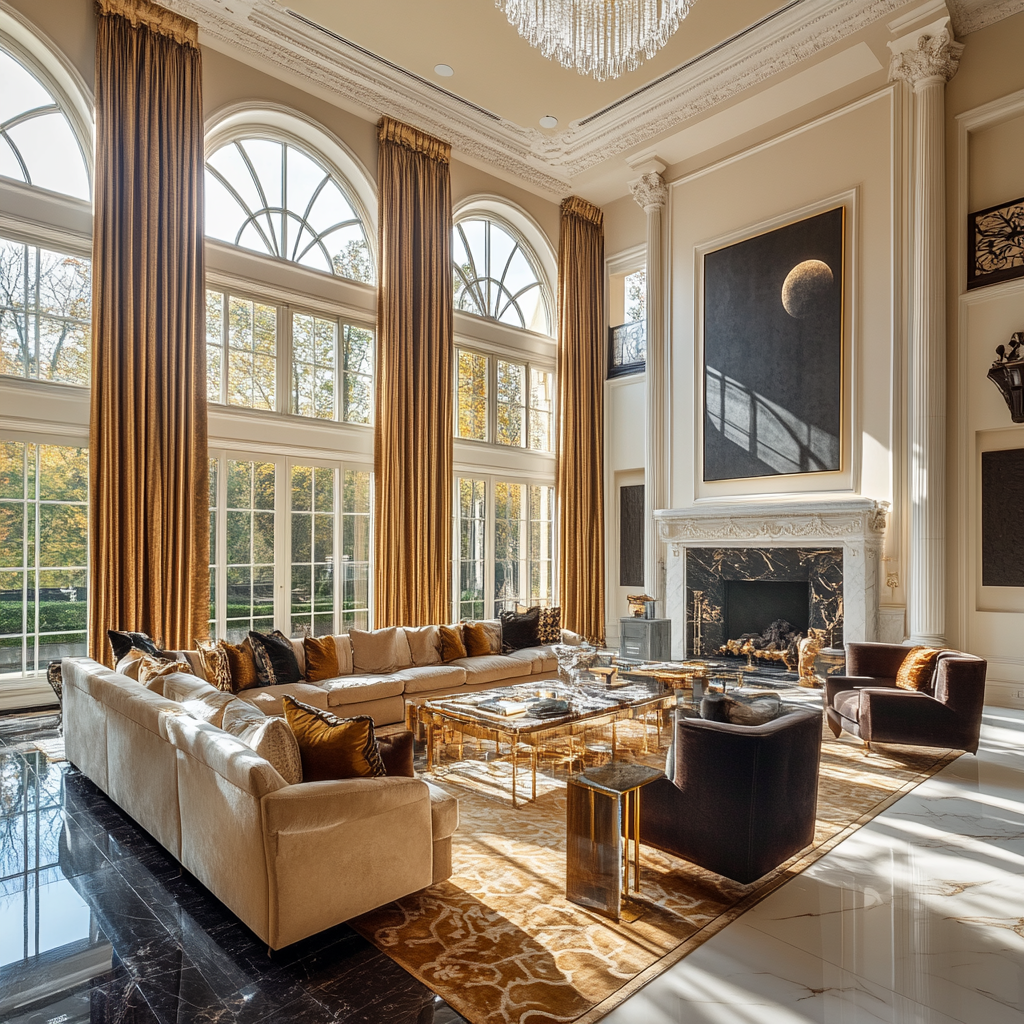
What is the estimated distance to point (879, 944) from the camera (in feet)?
8.83

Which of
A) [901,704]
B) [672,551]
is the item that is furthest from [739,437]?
[901,704]

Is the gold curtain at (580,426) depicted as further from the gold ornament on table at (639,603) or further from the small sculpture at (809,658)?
the small sculpture at (809,658)

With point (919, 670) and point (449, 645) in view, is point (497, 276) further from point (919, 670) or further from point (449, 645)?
point (919, 670)

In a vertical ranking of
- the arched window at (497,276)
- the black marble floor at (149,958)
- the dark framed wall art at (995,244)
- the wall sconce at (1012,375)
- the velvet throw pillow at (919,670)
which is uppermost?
the arched window at (497,276)

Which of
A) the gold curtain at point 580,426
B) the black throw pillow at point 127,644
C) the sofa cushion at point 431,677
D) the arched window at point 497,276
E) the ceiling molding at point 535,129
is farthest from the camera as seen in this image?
the gold curtain at point 580,426

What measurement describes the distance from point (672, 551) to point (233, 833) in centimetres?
742

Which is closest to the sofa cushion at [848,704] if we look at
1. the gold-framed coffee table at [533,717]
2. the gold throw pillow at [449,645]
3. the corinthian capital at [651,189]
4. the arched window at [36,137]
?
the gold-framed coffee table at [533,717]

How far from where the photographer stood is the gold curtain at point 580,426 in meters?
10.4

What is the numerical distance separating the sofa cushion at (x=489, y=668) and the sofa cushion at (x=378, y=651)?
1.68 feet

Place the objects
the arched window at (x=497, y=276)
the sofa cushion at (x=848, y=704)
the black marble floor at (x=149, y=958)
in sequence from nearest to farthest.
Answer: the black marble floor at (x=149, y=958)
the sofa cushion at (x=848, y=704)
the arched window at (x=497, y=276)

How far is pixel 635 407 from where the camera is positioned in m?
10.6

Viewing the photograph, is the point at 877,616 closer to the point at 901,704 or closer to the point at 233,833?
the point at 901,704

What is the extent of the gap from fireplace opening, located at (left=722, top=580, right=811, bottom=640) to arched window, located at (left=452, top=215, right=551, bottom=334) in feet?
15.1

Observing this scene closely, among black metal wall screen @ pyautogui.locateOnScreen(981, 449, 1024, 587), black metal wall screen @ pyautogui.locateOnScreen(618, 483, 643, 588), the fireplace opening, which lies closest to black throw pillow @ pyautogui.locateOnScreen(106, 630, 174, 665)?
the fireplace opening
